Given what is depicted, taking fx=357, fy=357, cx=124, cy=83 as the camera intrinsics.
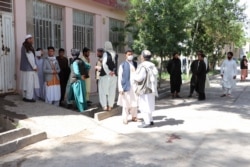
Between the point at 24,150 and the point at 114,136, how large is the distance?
1829mm

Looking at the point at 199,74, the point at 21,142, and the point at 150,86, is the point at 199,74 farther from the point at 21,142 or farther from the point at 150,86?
the point at 21,142

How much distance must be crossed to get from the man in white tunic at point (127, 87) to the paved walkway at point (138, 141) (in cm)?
40

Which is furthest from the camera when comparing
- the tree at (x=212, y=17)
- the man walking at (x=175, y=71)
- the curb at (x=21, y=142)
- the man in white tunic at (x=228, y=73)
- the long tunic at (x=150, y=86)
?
the tree at (x=212, y=17)

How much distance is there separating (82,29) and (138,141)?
23.3 ft

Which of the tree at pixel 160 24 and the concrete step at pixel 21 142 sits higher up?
the tree at pixel 160 24

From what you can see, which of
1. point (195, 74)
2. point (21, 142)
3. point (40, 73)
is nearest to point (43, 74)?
point (40, 73)

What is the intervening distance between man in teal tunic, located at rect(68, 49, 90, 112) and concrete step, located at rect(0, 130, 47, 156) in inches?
90.4

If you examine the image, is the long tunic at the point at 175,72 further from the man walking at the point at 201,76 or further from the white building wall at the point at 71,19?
the white building wall at the point at 71,19

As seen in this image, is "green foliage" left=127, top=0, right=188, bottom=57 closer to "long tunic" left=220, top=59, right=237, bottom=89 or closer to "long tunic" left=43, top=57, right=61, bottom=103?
"long tunic" left=220, top=59, right=237, bottom=89

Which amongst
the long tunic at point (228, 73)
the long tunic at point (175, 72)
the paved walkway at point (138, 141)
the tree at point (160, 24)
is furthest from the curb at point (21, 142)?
the long tunic at point (228, 73)

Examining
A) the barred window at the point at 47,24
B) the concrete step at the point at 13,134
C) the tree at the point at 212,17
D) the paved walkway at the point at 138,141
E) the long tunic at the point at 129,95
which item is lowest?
the paved walkway at the point at 138,141

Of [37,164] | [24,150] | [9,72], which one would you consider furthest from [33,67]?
[37,164]

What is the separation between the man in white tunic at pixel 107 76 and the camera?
29.5ft

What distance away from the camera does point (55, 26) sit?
11336 mm
